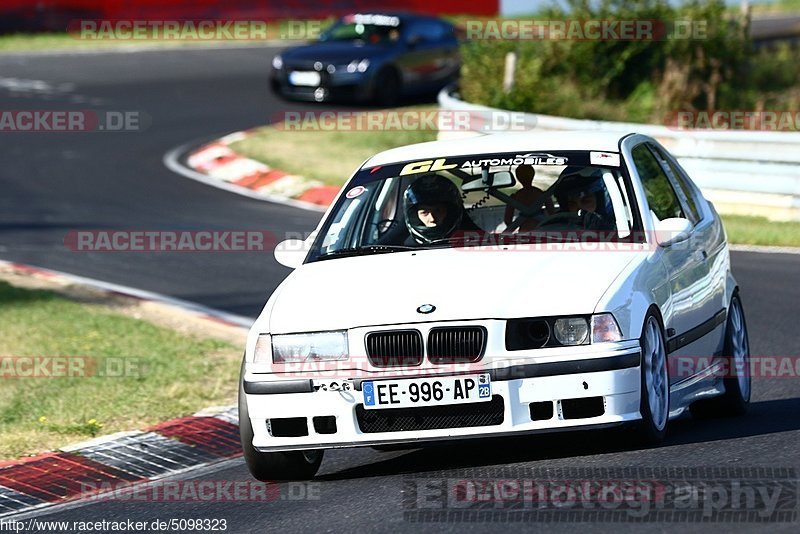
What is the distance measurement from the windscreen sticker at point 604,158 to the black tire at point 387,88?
17.4 meters

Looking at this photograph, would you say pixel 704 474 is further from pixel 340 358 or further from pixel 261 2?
pixel 261 2

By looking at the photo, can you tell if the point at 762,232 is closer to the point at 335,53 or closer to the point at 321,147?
the point at 321,147

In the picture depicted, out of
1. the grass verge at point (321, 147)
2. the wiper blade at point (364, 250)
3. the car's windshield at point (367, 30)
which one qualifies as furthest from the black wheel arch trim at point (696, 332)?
the car's windshield at point (367, 30)

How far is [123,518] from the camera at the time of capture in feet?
22.1

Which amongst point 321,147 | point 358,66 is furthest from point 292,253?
point 358,66

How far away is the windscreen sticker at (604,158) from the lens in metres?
7.96

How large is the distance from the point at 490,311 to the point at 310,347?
0.84 m

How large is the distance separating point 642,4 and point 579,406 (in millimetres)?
18281

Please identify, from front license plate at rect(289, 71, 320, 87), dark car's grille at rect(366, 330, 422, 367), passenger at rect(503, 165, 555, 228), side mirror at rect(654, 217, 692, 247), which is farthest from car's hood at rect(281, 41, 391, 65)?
dark car's grille at rect(366, 330, 422, 367)

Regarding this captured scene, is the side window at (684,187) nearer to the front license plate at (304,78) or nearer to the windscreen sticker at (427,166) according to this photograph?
the windscreen sticker at (427,166)

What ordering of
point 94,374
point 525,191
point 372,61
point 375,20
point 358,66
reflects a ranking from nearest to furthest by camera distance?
point 525,191, point 94,374, point 358,66, point 372,61, point 375,20

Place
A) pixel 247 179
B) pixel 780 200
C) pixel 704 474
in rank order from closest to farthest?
pixel 704 474 → pixel 780 200 → pixel 247 179

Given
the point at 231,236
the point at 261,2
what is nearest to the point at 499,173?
the point at 231,236

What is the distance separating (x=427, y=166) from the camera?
823cm
